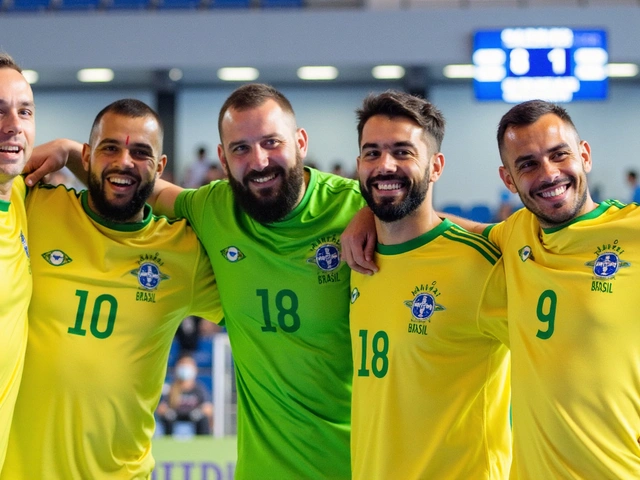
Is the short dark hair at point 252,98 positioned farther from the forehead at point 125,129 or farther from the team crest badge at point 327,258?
the team crest badge at point 327,258

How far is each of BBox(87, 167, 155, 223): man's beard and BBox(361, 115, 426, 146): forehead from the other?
1212 millimetres

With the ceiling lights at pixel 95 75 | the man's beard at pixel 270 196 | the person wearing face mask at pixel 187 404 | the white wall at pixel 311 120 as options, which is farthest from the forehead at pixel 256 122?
the white wall at pixel 311 120

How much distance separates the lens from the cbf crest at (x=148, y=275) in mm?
4332

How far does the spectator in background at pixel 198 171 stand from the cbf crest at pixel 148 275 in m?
11.6

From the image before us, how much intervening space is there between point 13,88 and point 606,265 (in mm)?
2805

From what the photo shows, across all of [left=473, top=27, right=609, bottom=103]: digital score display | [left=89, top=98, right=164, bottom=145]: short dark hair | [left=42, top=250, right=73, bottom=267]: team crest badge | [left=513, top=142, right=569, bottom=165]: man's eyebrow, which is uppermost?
[left=473, top=27, right=609, bottom=103]: digital score display

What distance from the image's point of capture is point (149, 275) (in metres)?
4.36

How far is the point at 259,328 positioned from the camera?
4.33 meters

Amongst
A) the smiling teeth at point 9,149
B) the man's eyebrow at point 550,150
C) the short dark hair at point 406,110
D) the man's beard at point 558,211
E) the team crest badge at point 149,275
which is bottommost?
the team crest badge at point 149,275

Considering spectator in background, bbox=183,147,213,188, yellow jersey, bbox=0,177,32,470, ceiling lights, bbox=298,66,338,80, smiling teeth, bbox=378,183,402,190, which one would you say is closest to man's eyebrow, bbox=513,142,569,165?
smiling teeth, bbox=378,183,402,190

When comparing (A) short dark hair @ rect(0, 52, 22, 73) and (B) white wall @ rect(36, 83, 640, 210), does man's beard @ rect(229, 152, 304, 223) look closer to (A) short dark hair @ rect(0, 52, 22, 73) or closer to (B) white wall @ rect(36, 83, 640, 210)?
(A) short dark hair @ rect(0, 52, 22, 73)

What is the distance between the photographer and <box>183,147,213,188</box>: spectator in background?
642 inches

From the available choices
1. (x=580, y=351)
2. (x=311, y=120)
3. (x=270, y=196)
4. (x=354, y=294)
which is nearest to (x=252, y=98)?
(x=270, y=196)

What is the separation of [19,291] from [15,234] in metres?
0.29
